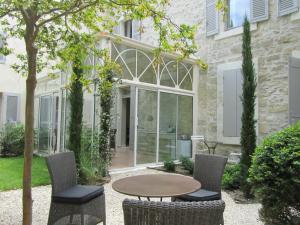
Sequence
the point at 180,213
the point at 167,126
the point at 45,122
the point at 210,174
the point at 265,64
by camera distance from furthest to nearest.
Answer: the point at 45,122
the point at 167,126
the point at 265,64
the point at 210,174
the point at 180,213

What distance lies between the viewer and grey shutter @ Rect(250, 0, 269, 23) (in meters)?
7.45

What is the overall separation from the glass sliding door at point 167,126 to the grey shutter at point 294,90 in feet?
10.5

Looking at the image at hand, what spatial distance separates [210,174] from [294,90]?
4617 millimetres

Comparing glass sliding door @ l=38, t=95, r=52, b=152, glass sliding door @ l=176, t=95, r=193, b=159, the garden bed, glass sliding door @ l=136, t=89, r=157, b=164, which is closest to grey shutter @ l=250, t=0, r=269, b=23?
glass sliding door @ l=176, t=95, r=193, b=159

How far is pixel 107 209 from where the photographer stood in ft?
14.1

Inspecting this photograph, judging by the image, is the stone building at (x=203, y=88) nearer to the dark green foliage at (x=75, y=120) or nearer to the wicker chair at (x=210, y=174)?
the dark green foliage at (x=75, y=120)

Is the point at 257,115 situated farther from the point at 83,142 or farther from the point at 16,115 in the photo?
the point at 16,115

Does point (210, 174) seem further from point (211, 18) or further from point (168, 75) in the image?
point (211, 18)

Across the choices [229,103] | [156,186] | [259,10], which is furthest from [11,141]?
[259,10]

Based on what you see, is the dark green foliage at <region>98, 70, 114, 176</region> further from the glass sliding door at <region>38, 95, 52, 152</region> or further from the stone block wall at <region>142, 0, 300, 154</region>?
the glass sliding door at <region>38, 95, 52, 152</region>

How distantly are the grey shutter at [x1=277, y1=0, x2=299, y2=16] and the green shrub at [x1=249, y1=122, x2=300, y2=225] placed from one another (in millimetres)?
5326

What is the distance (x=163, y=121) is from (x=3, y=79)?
720cm

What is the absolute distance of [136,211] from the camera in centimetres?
166

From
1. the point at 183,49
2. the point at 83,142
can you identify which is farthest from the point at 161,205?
the point at 83,142
